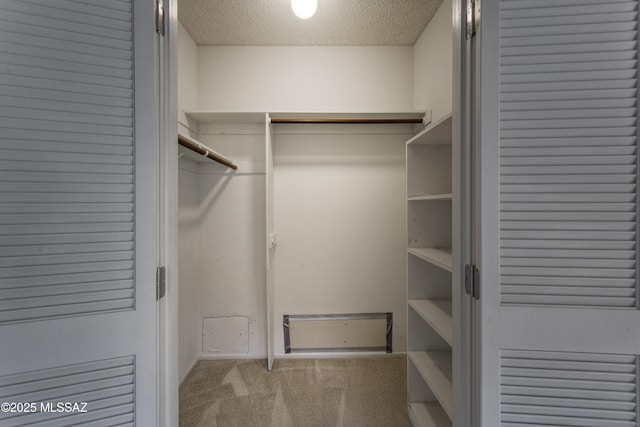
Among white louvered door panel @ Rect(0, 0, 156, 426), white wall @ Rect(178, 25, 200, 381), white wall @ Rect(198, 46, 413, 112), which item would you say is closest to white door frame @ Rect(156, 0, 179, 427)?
white louvered door panel @ Rect(0, 0, 156, 426)

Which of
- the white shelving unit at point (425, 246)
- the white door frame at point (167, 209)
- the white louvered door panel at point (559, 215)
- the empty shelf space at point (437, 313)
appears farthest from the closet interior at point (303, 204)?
the white louvered door panel at point (559, 215)

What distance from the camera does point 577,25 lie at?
90 centimetres

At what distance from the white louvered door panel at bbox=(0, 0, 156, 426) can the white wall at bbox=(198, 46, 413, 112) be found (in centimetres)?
155

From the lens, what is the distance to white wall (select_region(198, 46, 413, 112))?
245 centimetres

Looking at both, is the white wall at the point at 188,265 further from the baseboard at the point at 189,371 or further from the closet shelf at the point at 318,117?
the closet shelf at the point at 318,117

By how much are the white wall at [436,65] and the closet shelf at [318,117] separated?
0.54 feet

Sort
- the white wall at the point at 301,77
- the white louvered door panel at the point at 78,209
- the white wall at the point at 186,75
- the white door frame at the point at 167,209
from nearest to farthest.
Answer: the white louvered door panel at the point at 78,209 < the white door frame at the point at 167,209 < the white wall at the point at 186,75 < the white wall at the point at 301,77

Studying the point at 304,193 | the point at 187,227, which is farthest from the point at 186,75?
the point at 304,193

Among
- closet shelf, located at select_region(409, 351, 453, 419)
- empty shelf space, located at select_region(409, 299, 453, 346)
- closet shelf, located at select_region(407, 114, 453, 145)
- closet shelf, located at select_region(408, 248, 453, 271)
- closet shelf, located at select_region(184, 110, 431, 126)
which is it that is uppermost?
closet shelf, located at select_region(184, 110, 431, 126)

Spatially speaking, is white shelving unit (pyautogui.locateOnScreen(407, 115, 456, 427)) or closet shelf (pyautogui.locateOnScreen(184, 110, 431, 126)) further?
closet shelf (pyautogui.locateOnScreen(184, 110, 431, 126))

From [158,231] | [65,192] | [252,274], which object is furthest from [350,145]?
[65,192]

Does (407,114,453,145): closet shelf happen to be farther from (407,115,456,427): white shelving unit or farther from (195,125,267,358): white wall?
(195,125,267,358): white wall

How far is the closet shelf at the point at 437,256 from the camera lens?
1.34 metres

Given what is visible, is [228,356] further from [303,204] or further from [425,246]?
[425,246]
